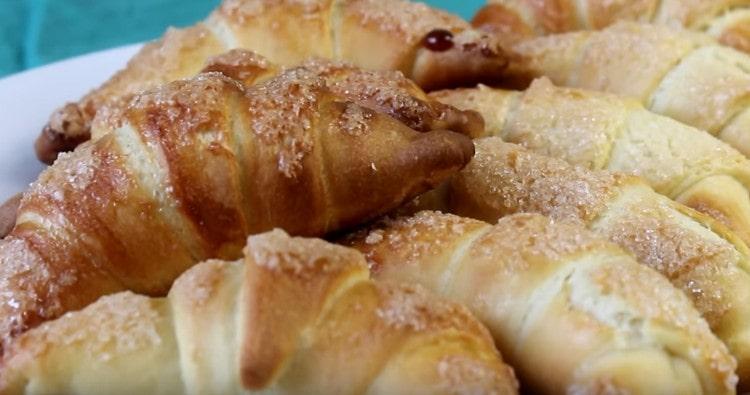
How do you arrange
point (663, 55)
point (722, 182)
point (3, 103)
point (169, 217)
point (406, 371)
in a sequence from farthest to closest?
point (3, 103), point (663, 55), point (722, 182), point (169, 217), point (406, 371)

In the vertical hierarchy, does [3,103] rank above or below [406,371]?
above

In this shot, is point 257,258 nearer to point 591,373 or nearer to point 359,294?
point 359,294

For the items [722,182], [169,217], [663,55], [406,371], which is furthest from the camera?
[663,55]

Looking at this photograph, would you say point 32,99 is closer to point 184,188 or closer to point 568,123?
point 184,188

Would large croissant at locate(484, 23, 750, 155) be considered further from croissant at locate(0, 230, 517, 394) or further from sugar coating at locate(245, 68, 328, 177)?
croissant at locate(0, 230, 517, 394)

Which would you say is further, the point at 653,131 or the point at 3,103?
the point at 3,103

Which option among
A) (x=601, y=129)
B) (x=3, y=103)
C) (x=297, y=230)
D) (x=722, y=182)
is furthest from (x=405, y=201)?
(x=3, y=103)

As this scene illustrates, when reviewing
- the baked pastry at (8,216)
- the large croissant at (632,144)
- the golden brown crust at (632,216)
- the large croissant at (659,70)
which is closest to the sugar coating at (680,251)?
the golden brown crust at (632,216)

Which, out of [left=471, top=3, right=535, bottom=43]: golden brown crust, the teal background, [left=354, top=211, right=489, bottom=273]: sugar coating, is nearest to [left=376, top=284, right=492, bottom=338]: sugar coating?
[left=354, top=211, right=489, bottom=273]: sugar coating
